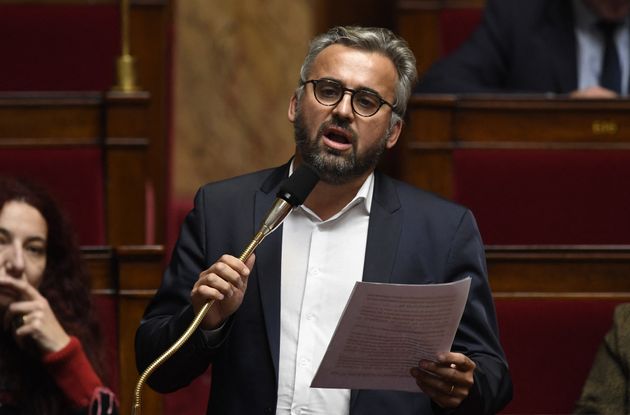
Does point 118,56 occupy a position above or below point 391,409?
above

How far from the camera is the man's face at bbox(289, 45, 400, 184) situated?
65 centimetres

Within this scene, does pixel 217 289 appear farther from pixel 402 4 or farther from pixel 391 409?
pixel 402 4

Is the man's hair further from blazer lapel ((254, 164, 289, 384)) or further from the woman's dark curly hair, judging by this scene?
the woman's dark curly hair

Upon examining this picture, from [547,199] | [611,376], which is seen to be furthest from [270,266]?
[547,199]

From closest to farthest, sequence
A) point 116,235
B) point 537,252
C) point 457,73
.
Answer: point 537,252 < point 116,235 < point 457,73

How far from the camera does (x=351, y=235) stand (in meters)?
0.66

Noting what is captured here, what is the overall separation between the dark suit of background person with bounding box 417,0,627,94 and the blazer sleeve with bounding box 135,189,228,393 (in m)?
0.46

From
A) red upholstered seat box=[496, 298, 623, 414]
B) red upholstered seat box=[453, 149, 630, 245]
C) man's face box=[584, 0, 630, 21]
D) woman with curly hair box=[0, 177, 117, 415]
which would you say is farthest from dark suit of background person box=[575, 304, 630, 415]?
man's face box=[584, 0, 630, 21]

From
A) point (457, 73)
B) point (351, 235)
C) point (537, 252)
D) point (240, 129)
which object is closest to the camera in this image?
point (351, 235)

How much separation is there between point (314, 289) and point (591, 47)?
56cm

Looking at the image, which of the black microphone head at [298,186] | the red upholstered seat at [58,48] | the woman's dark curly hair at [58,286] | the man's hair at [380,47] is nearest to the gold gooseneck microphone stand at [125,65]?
the red upholstered seat at [58,48]

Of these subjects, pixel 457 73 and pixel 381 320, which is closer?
pixel 381 320

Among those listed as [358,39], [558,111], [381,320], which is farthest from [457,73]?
[381,320]

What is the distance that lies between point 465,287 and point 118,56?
2.03 ft
